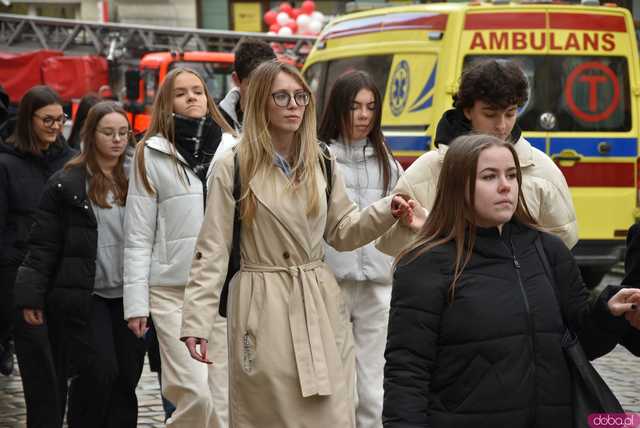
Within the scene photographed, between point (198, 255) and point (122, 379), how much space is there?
64.9 inches

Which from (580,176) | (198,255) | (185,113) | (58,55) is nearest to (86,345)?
(185,113)

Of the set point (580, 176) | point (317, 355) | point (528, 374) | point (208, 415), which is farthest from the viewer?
point (580, 176)

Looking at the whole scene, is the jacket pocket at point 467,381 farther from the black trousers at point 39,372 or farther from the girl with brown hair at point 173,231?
the black trousers at point 39,372

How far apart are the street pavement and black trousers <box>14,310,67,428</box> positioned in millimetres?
833

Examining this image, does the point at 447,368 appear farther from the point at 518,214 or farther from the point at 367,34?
the point at 367,34

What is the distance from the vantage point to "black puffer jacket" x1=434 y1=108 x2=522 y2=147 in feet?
16.5

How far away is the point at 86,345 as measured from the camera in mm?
6188

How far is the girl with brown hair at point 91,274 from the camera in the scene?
6.20 metres

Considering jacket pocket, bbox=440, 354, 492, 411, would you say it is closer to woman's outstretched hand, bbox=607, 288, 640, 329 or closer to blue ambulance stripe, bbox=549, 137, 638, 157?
woman's outstretched hand, bbox=607, 288, 640, 329

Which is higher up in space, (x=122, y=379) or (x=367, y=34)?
(x=367, y=34)

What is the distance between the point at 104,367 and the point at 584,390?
3.04 metres

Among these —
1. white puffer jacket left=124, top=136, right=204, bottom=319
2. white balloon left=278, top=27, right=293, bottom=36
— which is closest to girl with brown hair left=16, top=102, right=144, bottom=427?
white puffer jacket left=124, top=136, right=204, bottom=319

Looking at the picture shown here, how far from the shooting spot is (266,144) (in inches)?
193

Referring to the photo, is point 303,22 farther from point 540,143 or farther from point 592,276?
point 540,143
